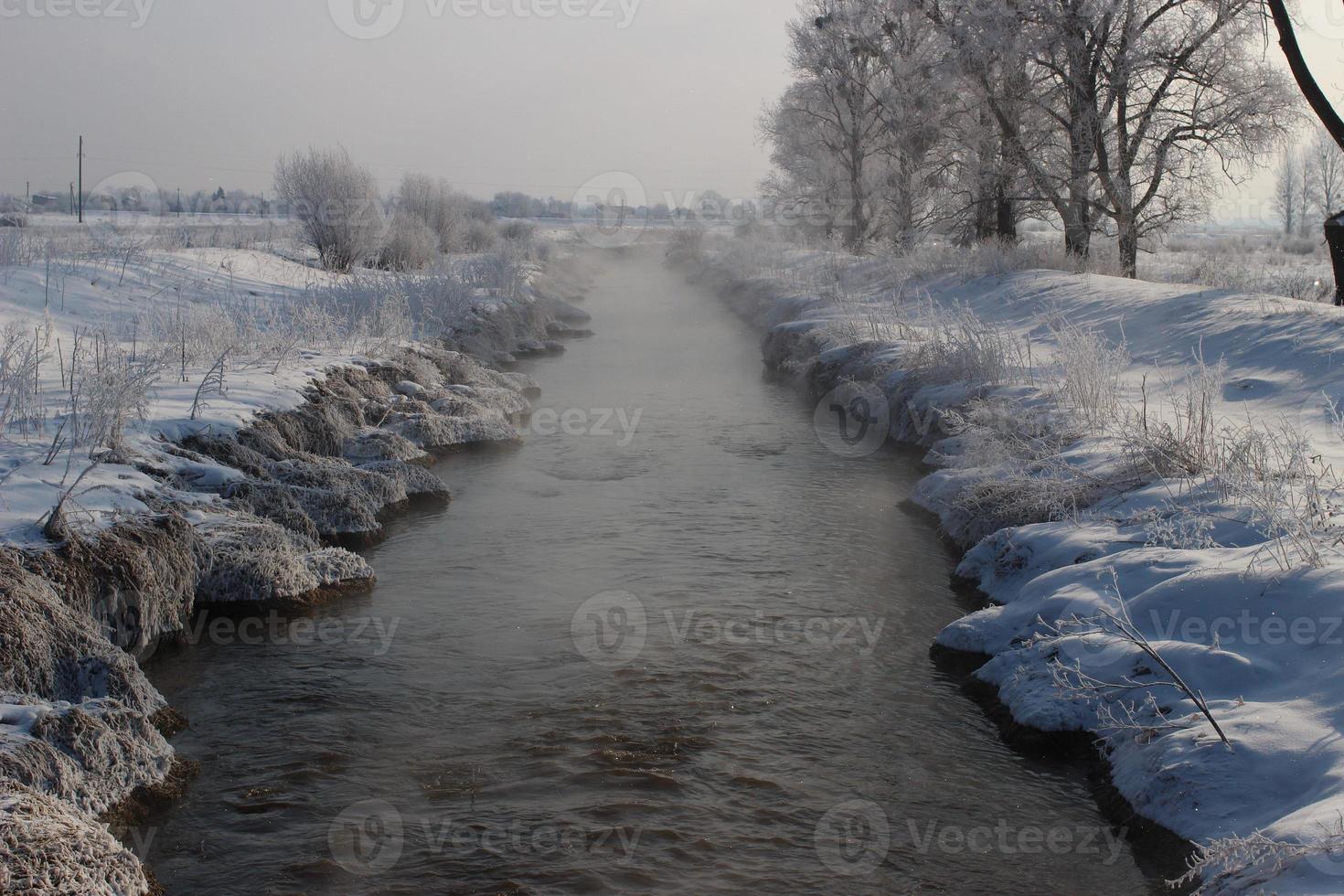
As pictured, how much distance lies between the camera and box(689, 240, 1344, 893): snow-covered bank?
4.83 meters

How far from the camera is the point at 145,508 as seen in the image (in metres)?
7.60

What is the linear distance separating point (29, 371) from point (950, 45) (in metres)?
22.1

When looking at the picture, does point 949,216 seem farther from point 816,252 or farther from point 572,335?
point 816,252

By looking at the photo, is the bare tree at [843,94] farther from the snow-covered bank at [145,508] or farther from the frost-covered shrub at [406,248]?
the snow-covered bank at [145,508]

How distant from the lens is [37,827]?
13.9 feet

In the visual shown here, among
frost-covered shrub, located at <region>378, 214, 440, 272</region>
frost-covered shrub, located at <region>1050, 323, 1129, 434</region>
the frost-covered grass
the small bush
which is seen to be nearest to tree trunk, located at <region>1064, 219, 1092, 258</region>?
frost-covered shrub, located at <region>1050, 323, 1129, 434</region>

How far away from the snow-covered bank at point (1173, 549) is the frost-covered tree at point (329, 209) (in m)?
17.6

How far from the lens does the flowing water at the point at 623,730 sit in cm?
498

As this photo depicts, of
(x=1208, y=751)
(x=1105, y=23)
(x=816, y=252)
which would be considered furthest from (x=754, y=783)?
(x=816, y=252)

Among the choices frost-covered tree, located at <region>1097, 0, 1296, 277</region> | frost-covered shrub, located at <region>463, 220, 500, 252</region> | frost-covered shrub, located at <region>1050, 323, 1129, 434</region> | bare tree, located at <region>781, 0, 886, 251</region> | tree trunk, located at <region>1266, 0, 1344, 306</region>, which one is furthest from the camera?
frost-covered shrub, located at <region>463, 220, 500, 252</region>

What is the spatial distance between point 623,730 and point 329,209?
960 inches

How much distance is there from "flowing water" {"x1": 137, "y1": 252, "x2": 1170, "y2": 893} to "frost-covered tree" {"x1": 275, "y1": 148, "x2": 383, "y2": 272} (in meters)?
18.6

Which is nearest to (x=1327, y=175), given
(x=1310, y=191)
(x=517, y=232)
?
(x=1310, y=191)

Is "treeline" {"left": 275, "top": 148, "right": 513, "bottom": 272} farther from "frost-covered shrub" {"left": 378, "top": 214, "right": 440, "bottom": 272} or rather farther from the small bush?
the small bush
